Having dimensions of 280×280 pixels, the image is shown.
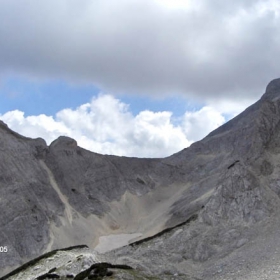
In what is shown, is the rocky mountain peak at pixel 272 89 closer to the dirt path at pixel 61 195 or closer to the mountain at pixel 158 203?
the mountain at pixel 158 203

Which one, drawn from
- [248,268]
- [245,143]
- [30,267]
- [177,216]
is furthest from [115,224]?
[248,268]

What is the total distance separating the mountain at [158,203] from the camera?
198 feet

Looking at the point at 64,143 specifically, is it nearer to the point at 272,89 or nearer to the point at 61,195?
the point at 61,195

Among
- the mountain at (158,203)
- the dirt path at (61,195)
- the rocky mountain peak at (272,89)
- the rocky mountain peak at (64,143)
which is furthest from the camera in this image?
the rocky mountain peak at (272,89)

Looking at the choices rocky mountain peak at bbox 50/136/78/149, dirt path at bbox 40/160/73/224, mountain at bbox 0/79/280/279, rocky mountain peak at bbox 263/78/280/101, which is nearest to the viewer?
mountain at bbox 0/79/280/279

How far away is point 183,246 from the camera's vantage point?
210 ft

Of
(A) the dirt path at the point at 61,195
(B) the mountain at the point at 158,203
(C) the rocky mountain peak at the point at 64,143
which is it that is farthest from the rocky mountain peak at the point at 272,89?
(A) the dirt path at the point at 61,195

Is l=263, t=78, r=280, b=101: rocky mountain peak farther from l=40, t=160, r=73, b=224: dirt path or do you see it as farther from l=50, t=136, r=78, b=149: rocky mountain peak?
l=40, t=160, r=73, b=224: dirt path

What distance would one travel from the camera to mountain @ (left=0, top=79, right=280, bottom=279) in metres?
60.4

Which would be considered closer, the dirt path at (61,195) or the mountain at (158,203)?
the mountain at (158,203)

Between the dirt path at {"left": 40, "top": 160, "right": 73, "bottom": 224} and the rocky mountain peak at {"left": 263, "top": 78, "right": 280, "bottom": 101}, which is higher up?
the rocky mountain peak at {"left": 263, "top": 78, "right": 280, "bottom": 101}

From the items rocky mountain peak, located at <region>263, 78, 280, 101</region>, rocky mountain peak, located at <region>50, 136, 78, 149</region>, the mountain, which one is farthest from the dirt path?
rocky mountain peak, located at <region>263, 78, 280, 101</region>

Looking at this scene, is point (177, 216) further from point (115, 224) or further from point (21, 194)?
point (21, 194)

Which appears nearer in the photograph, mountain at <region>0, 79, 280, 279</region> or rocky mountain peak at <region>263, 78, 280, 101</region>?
mountain at <region>0, 79, 280, 279</region>
